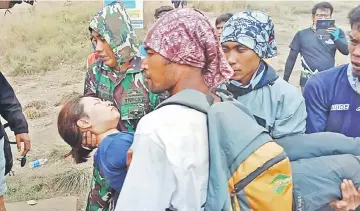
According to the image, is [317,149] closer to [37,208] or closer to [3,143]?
[3,143]

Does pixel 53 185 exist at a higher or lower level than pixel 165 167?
lower

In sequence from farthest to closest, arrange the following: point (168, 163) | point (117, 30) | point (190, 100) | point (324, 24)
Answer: point (324, 24) → point (117, 30) → point (190, 100) → point (168, 163)

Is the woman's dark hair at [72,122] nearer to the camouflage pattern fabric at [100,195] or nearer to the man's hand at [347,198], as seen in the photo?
the camouflage pattern fabric at [100,195]

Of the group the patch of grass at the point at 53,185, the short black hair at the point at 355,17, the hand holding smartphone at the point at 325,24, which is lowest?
the patch of grass at the point at 53,185

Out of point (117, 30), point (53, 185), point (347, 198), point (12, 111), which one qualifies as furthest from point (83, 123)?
point (53, 185)

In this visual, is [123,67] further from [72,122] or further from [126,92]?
[72,122]

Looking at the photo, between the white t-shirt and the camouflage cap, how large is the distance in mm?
1386

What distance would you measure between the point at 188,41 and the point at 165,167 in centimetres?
46

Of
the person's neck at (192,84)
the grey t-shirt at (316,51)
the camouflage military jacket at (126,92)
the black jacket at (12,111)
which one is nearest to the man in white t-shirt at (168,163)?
the person's neck at (192,84)

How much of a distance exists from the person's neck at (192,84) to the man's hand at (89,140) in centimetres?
54

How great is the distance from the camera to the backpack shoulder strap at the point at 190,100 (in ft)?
5.44

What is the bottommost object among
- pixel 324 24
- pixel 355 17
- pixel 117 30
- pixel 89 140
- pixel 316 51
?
pixel 316 51

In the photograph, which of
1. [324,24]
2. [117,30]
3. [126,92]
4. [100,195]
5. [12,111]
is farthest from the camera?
[324,24]

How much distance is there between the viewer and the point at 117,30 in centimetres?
297
